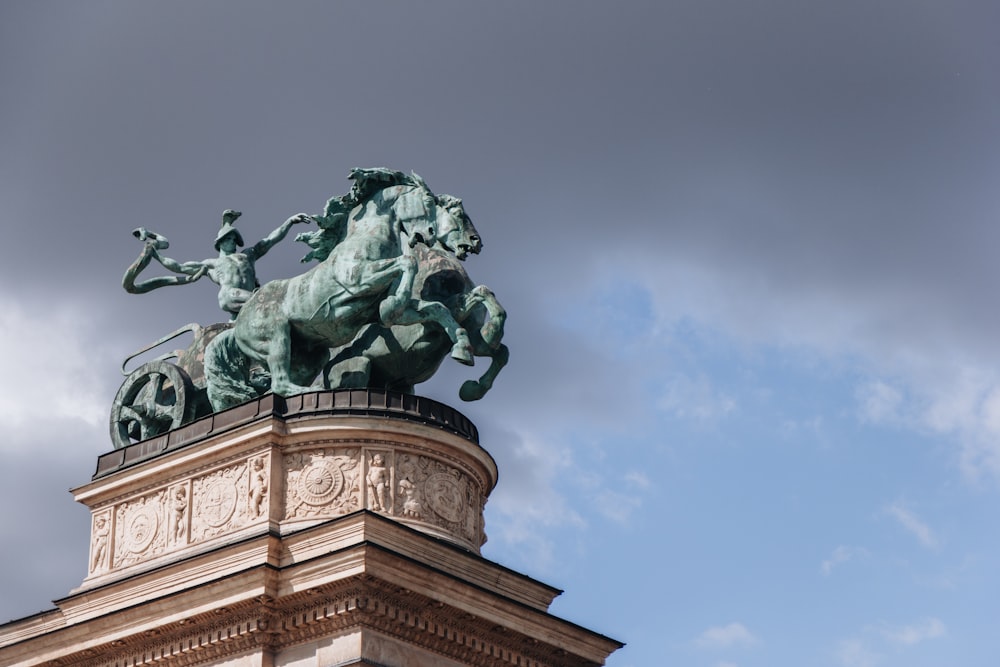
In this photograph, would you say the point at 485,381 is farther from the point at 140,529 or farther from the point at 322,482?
the point at 140,529

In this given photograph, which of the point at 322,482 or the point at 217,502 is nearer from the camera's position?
the point at 322,482

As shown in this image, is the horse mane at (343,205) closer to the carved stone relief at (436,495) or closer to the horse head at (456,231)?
the horse head at (456,231)

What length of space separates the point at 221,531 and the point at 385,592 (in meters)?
3.69

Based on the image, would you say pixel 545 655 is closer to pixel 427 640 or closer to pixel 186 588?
pixel 427 640

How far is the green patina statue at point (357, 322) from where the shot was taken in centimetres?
3531

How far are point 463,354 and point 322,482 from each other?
3.50 meters

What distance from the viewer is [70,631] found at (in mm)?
34250

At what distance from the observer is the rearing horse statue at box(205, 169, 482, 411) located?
1380 inches

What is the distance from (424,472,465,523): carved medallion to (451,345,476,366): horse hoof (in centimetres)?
208

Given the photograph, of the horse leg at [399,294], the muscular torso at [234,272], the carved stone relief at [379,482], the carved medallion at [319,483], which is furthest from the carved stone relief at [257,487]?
the muscular torso at [234,272]

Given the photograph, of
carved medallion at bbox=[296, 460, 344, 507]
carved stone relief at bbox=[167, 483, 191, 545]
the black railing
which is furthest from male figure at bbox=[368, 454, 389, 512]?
carved stone relief at bbox=[167, 483, 191, 545]

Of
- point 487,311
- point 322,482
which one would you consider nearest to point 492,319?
point 487,311

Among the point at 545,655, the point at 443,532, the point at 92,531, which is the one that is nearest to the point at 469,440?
the point at 443,532

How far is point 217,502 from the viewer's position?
34.0 meters
